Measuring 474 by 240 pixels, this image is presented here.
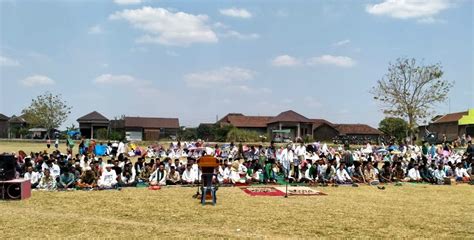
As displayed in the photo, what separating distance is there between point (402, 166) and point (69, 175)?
1333cm

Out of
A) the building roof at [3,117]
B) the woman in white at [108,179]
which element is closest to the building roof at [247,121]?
the building roof at [3,117]

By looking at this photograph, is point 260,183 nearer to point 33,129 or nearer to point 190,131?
point 190,131

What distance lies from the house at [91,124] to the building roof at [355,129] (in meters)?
30.7

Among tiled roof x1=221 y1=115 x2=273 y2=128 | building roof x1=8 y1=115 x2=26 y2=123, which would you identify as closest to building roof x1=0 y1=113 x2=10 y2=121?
building roof x1=8 y1=115 x2=26 y2=123

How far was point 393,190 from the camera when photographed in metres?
16.0

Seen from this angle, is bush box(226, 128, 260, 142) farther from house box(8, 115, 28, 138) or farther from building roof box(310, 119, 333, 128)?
house box(8, 115, 28, 138)

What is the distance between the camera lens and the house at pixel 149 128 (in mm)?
62456

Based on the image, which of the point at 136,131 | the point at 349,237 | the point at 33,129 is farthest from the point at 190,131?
the point at 349,237

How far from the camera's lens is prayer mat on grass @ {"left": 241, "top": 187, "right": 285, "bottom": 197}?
46.6ft

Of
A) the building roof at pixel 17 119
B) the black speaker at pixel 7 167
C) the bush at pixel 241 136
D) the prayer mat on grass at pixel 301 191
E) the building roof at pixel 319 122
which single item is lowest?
the prayer mat on grass at pixel 301 191

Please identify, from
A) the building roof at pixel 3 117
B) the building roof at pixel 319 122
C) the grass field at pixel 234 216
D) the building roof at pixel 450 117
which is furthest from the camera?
the building roof at pixel 3 117

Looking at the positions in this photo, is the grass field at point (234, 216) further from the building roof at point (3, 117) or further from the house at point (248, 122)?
the building roof at point (3, 117)

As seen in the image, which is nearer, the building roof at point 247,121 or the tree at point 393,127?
the tree at point 393,127

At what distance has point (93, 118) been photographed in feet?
201
